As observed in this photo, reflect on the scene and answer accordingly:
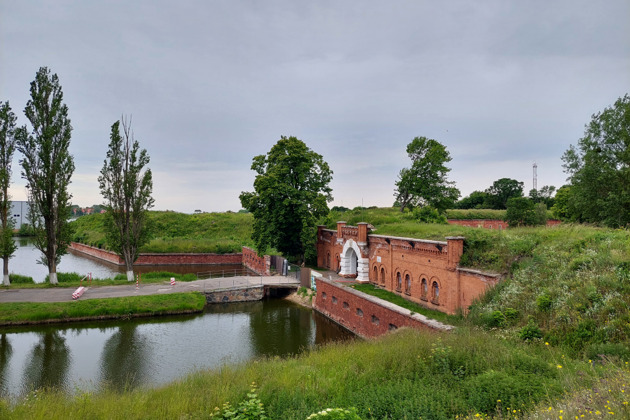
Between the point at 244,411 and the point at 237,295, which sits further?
the point at 237,295

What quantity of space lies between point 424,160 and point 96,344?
1188 inches

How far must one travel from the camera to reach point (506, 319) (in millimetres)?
10492

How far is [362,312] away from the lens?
54.9 ft

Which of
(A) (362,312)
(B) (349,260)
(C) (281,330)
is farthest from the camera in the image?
(B) (349,260)

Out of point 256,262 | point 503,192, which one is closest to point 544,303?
point 256,262

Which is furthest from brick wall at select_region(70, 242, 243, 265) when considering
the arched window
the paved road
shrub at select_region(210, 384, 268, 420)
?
shrub at select_region(210, 384, 268, 420)

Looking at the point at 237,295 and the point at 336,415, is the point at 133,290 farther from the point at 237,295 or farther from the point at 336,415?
the point at 336,415

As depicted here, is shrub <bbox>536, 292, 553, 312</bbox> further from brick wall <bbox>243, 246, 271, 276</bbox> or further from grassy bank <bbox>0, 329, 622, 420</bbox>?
brick wall <bbox>243, 246, 271, 276</bbox>

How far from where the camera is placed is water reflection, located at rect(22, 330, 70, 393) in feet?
39.2

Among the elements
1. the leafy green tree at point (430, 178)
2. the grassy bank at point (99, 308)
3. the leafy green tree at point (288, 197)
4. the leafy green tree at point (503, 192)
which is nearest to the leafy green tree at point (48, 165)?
the grassy bank at point (99, 308)

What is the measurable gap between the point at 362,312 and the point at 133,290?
14.6 metres

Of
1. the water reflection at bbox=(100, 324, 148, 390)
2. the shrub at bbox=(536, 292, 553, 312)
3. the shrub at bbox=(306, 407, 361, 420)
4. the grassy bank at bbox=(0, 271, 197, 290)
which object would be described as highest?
the shrub at bbox=(536, 292, 553, 312)

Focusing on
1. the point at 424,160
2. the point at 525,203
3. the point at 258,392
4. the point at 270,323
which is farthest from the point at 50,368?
the point at 525,203

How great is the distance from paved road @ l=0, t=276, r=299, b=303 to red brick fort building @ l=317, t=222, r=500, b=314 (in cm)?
439
